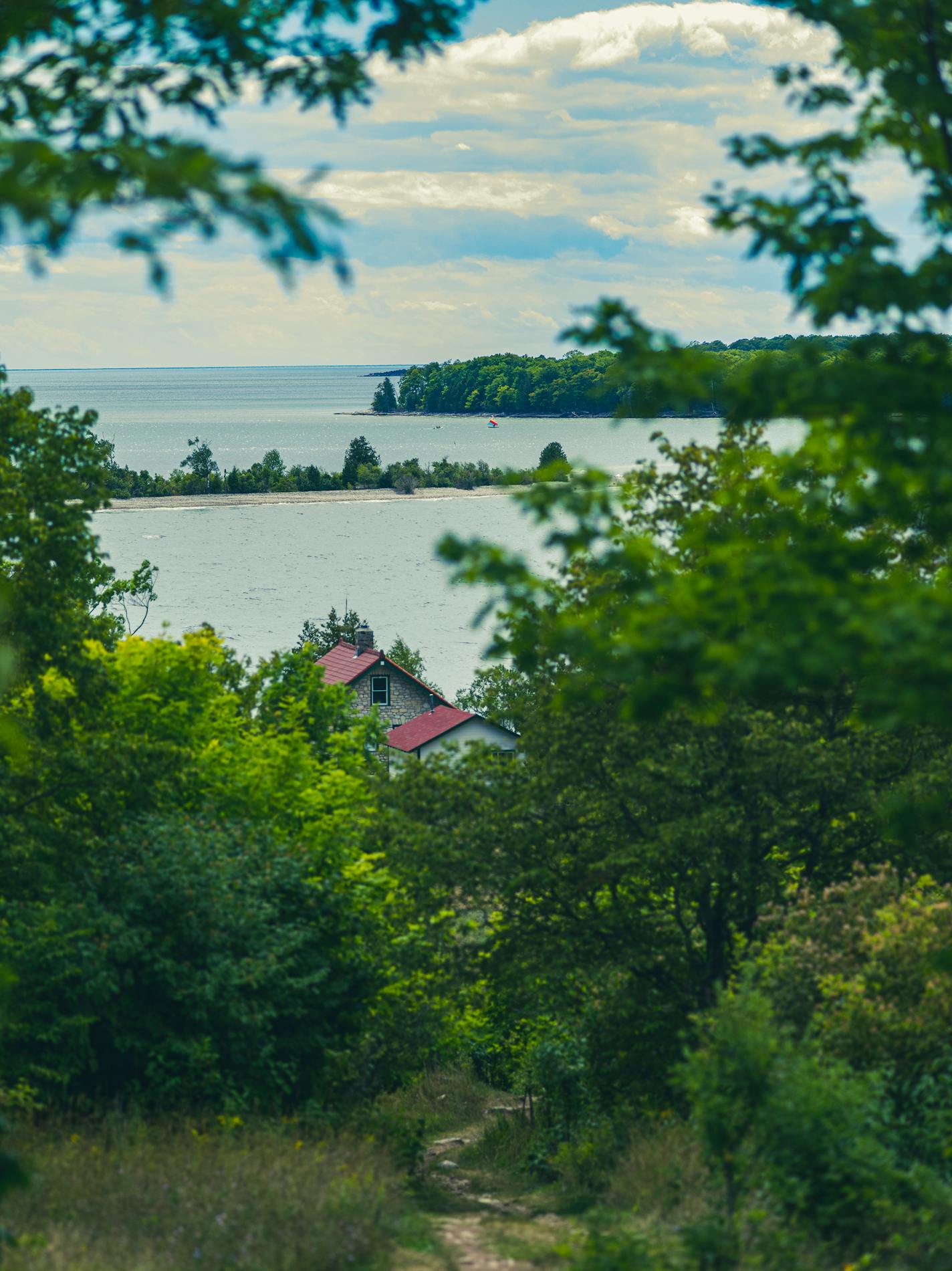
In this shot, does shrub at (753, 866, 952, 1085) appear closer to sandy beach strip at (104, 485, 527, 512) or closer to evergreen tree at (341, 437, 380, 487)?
sandy beach strip at (104, 485, 527, 512)

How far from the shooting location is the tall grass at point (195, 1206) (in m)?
9.21

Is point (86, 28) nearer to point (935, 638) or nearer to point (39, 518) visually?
point (935, 638)

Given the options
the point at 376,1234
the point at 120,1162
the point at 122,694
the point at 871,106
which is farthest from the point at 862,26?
the point at 122,694

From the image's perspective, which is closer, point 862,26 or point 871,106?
point 862,26

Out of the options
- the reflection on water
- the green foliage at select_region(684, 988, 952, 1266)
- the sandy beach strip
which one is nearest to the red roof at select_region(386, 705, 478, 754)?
the reflection on water

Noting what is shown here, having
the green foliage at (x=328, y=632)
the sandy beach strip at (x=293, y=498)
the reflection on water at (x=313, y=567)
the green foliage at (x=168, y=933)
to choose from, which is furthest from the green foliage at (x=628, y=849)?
the sandy beach strip at (x=293, y=498)

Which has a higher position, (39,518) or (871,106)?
(871,106)

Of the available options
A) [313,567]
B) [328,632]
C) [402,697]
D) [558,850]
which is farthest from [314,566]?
[558,850]

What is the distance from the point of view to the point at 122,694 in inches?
825

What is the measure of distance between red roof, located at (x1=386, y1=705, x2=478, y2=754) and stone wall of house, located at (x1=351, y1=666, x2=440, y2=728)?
1.90 m

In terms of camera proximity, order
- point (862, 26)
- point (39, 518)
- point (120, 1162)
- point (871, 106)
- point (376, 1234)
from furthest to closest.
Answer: point (39, 518), point (120, 1162), point (376, 1234), point (871, 106), point (862, 26)

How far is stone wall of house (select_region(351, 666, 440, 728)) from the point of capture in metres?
64.4

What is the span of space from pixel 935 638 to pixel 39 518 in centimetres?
1209

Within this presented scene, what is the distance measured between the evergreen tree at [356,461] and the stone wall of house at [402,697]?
12285 centimetres
